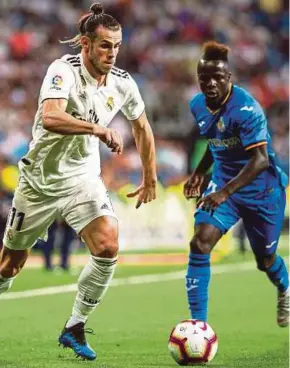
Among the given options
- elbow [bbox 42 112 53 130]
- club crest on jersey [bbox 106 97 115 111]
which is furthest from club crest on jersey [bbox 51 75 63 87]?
club crest on jersey [bbox 106 97 115 111]

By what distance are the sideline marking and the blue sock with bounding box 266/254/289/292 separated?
12.8 ft

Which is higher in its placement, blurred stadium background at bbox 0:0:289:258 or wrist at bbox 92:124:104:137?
wrist at bbox 92:124:104:137

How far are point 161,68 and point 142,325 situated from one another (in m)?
17.4

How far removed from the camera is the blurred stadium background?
2155 centimetres

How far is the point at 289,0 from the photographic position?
96.5 ft

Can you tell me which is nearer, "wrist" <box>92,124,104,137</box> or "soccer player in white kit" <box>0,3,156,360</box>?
"wrist" <box>92,124,104,137</box>

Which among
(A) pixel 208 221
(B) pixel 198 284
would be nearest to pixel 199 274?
(B) pixel 198 284

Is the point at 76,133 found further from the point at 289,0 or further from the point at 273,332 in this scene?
the point at 289,0

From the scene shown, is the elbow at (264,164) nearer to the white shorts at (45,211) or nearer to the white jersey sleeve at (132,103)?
the white jersey sleeve at (132,103)

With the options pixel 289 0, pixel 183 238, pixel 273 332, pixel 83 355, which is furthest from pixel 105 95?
pixel 289 0

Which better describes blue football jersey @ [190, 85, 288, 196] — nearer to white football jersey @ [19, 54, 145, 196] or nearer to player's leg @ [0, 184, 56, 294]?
white football jersey @ [19, 54, 145, 196]

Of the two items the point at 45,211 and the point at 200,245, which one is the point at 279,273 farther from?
the point at 45,211

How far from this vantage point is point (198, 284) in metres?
8.02

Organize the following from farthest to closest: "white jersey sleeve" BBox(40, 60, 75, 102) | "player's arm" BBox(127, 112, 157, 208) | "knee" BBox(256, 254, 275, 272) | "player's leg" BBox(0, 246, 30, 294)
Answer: "knee" BBox(256, 254, 275, 272) → "player's arm" BBox(127, 112, 157, 208) → "player's leg" BBox(0, 246, 30, 294) → "white jersey sleeve" BBox(40, 60, 75, 102)
